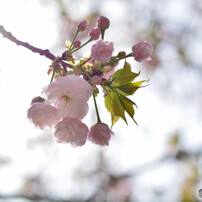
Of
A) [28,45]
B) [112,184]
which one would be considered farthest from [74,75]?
[112,184]

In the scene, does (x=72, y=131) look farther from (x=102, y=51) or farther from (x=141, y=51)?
(x=141, y=51)

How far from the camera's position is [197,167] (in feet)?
16.6

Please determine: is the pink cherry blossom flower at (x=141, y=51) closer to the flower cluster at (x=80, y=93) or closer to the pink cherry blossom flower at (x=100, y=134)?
the flower cluster at (x=80, y=93)

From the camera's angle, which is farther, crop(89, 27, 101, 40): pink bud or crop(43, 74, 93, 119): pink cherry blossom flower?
crop(89, 27, 101, 40): pink bud

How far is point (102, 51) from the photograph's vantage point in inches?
40.4

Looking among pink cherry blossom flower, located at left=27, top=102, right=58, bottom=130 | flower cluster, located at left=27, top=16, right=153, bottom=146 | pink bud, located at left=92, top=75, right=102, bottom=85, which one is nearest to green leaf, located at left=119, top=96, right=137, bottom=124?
flower cluster, located at left=27, top=16, right=153, bottom=146

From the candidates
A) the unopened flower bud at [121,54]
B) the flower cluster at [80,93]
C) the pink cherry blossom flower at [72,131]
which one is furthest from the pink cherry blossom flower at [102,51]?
the pink cherry blossom flower at [72,131]

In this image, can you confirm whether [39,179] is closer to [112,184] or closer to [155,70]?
[112,184]

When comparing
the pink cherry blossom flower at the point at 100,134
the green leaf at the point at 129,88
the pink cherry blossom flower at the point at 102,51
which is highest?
the pink cherry blossom flower at the point at 102,51

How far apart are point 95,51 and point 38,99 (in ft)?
0.88

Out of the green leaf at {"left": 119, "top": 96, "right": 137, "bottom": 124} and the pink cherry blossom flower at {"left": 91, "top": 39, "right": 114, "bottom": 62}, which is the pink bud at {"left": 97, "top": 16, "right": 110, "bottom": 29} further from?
the green leaf at {"left": 119, "top": 96, "right": 137, "bottom": 124}

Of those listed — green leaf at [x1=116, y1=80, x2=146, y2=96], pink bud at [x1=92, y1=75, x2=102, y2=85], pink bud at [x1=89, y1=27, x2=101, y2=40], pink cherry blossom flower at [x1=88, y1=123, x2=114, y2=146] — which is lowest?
pink cherry blossom flower at [x1=88, y1=123, x2=114, y2=146]

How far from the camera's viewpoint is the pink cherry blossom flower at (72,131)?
1.01m

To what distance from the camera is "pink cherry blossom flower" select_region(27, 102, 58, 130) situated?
1.02 m
